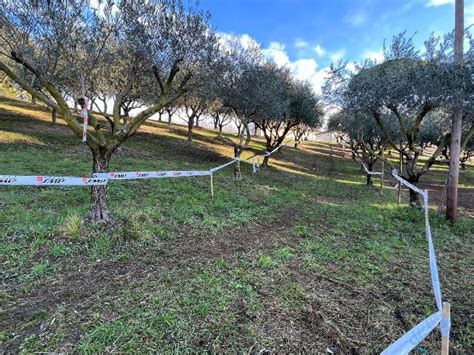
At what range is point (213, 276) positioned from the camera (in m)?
4.70

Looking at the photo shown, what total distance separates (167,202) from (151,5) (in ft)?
17.1

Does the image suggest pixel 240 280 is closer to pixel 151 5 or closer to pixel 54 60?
pixel 54 60

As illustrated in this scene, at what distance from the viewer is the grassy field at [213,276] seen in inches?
132

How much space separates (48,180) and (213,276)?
3638 mm

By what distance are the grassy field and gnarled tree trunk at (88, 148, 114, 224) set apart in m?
0.32

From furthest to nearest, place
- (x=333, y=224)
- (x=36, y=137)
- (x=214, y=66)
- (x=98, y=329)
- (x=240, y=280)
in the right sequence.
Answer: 1. (x=36, y=137)
2. (x=214, y=66)
3. (x=333, y=224)
4. (x=240, y=280)
5. (x=98, y=329)

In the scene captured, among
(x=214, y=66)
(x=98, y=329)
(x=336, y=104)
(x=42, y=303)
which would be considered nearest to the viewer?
(x=98, y=329)

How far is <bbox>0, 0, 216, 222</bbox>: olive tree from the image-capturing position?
5.77m

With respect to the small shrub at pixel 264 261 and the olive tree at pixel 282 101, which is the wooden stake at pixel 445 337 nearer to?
the small shrub at pixel 264 261

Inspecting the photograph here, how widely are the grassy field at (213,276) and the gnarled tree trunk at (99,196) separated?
323 mm

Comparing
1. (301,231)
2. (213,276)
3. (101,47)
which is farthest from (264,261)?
(101,47)

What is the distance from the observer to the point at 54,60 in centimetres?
629

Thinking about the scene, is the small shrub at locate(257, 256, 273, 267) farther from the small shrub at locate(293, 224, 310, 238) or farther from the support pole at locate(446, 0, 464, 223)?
the support pole at locate(446, 0, 464, 223)

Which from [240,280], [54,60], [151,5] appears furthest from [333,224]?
[54,60]
